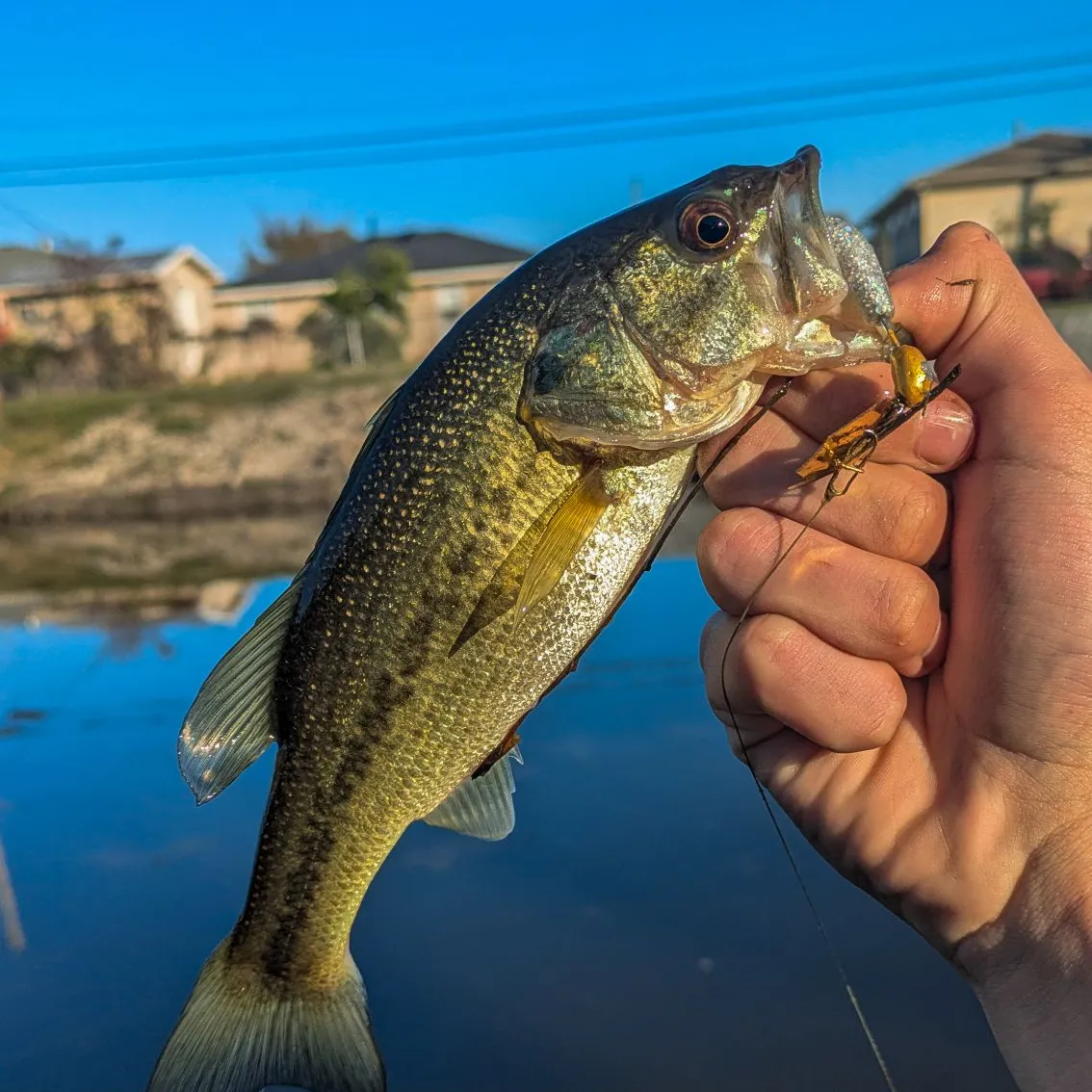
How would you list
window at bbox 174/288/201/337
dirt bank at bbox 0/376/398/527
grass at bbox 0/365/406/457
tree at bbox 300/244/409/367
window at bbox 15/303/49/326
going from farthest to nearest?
window at bbox 174/288/201/337 → window at bbox 15/303/49/326 → tree at bbox 300/244/409/367 → grass at bbox 0/365/406/457 → dirt bank at bbox 0/376/398/527

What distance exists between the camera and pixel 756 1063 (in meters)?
2.59

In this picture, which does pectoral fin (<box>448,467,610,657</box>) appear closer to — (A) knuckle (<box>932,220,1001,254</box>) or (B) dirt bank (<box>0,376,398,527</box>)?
(A) knuckle (<box>932,220,1001,254</box>)

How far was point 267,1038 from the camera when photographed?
7.05 feet

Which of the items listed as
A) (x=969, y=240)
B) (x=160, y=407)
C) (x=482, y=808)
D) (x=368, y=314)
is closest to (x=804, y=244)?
(x=969, y=240)

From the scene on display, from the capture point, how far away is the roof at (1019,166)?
32.5 m

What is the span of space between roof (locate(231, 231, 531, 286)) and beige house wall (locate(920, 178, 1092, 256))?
638 inches

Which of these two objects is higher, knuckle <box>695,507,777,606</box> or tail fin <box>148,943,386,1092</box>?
knuckle <box>695,507,777,606</box>

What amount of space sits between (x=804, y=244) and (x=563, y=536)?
712 millimetres

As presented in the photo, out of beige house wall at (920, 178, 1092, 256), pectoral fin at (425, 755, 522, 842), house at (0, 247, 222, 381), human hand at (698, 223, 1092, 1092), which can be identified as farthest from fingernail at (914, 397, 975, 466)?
house at (0, 247, 222, 381)

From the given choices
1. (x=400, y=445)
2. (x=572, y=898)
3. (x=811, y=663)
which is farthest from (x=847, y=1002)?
(x=400, y=445)

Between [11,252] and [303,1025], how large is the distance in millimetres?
53854

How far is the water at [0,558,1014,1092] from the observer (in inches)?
105

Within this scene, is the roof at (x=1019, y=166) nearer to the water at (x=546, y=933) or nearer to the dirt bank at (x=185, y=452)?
the dirt bank at (x=185, y=452)

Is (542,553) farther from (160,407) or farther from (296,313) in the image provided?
(296,313)
